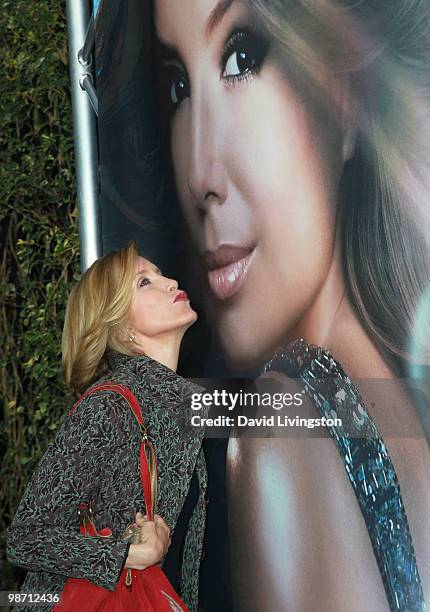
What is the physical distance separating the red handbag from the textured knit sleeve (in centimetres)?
4

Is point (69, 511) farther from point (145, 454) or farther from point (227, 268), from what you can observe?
point (227, 268)

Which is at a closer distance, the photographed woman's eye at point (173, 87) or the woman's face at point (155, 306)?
the woman's face at point (155, 306)

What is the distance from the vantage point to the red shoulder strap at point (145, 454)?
190 cm

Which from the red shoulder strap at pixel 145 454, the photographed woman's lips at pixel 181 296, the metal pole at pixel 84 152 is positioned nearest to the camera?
the red shoulder strap at pixel 145 454

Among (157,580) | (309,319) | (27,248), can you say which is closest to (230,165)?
(309,319)

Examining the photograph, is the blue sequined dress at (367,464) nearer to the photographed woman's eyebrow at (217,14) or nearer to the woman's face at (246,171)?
the woman's face at (246,171)

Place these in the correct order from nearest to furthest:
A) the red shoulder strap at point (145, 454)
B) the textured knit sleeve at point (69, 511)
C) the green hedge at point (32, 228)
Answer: the textured knit sleeve at point (69, 511) < the red shoulder strap at point (145, 454) < the green hedge at point (32, 228)

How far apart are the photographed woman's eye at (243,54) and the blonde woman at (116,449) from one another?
1.67 feet

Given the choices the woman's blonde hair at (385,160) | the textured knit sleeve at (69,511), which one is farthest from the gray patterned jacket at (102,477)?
the woman's blonde hair at (385,160)

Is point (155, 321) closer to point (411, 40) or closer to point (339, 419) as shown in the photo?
point (339, 419)

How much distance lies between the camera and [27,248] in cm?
370

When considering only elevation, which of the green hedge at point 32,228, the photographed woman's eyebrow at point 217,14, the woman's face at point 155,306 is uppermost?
the photographed woman's eyebrow at point 217,14

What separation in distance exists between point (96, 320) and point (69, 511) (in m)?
0.40

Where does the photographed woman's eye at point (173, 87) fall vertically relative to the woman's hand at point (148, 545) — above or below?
above
